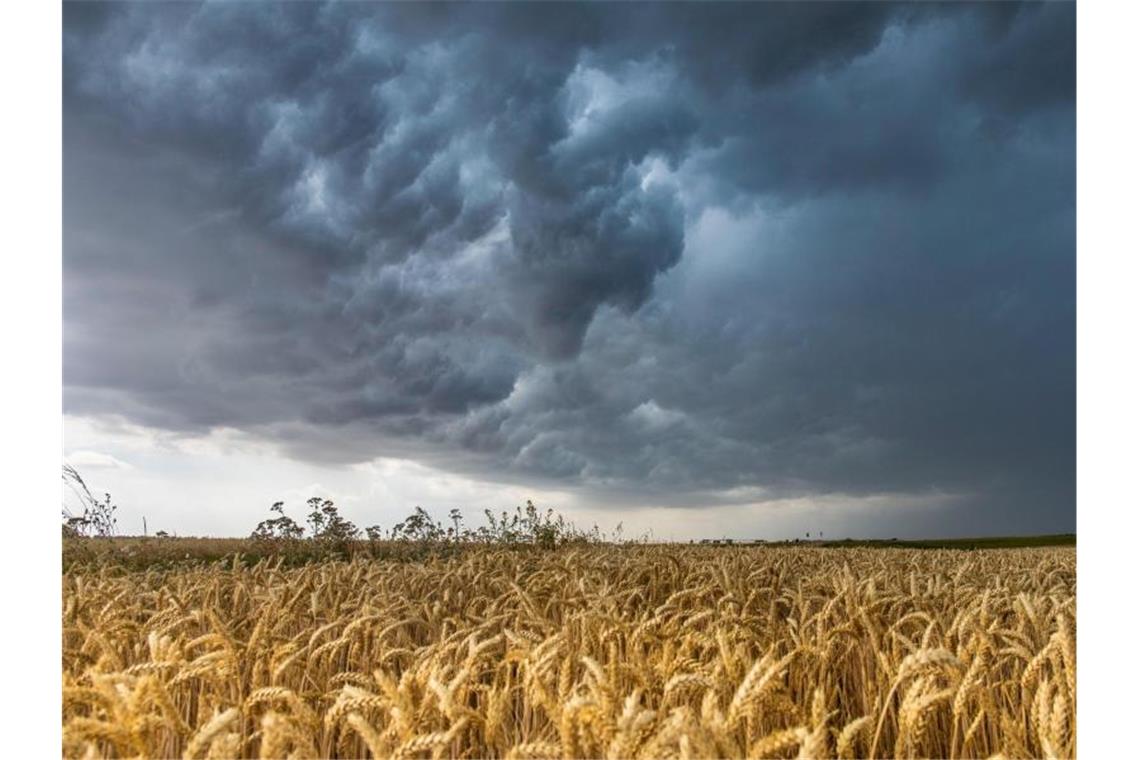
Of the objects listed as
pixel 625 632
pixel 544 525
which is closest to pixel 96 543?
pixel 544 525

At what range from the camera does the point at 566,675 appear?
3576 millimetres

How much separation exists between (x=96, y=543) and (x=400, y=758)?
14.9 m

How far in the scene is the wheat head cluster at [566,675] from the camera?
2.79 m

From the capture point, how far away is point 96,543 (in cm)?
1534

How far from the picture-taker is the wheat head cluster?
2.79 meters

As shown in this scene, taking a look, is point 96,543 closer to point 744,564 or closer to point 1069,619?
point 744,564

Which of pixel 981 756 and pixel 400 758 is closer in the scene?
pixel 400 758

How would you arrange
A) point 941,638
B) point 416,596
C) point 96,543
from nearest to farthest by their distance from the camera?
A: point 941,638, point 416,596, point 96,543

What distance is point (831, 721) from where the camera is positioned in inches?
191

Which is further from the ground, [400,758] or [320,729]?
[400,758]

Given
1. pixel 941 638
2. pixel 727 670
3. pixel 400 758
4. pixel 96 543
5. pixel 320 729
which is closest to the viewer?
pixel 400 758
